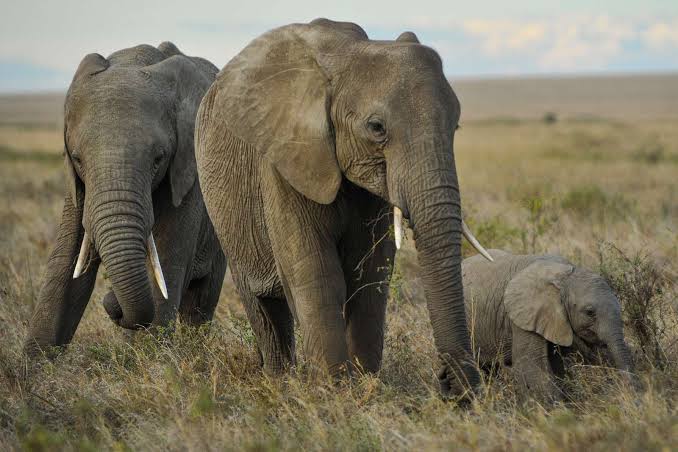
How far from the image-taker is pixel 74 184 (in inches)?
271

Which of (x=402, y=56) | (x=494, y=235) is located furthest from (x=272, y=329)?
(x=494, y=235)

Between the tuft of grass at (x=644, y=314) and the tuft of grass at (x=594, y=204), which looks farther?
the tuft of grass at (x=594, y=204)

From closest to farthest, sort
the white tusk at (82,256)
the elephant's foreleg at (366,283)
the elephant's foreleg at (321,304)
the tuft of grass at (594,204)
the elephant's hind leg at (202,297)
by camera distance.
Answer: the elephant's foreleg at (321,304)
the elephant's foreleg at (366,283)
the white tusk at (82,256)
the elephant's hind leg at (202,297)
the tuft of grass at (594,204)

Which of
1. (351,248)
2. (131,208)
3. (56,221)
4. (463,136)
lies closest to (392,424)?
(351,248)

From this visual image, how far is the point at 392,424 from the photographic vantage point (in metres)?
5.11

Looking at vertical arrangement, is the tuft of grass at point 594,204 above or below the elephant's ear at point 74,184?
below

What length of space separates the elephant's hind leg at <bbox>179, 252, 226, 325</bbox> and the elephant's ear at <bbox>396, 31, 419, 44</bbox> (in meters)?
3.30

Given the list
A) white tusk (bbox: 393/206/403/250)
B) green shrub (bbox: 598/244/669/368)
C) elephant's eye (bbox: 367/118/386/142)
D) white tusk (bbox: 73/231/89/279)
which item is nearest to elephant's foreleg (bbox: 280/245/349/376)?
white tusk (bbox: 393/206/403/250)

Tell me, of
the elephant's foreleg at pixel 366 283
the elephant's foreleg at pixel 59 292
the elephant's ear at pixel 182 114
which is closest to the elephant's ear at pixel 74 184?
the elephant's foreleg at pixel 59 292

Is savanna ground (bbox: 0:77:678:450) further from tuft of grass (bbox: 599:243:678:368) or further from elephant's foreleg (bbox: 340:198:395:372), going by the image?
A: elephant's foreleg (bbox: 340:198:395:372)

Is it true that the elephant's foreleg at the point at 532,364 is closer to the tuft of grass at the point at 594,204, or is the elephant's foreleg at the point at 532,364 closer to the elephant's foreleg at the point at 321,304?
the elephant's foreleg at the point at 321,304

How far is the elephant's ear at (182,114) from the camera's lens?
708 centimetres

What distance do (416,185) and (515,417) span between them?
128 cm

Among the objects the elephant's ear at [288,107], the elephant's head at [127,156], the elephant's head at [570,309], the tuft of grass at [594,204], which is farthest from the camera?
the tuft of grass at [594,204]
